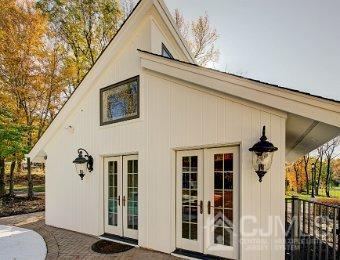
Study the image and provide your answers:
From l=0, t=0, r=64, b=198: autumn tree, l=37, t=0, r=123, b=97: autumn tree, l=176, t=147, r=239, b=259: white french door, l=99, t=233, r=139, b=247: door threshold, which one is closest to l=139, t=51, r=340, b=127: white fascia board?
l=176, t=147, r=239, b=259: white french door

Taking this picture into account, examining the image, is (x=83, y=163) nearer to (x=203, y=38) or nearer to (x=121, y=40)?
(x=121, y=40)

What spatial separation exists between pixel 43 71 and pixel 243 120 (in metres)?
12.5

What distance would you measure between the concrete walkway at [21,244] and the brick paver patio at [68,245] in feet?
0.63

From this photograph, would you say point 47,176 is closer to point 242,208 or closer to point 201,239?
point 201,239

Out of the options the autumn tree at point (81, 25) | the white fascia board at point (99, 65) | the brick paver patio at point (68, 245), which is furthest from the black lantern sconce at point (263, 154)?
the autumn tree at point (81, 25)

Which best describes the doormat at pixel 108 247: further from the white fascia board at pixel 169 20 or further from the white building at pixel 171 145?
the white fascia board at pixel 169 20

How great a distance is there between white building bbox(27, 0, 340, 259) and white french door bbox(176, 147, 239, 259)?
0.07ft

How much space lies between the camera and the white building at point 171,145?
15.8ft

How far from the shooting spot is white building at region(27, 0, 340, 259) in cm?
480

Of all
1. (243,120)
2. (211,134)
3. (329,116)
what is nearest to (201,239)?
(211,134)

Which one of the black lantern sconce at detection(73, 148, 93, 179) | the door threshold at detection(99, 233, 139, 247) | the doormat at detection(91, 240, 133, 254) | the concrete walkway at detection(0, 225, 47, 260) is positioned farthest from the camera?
the black lantern sconce at detection(73, 148, 93, 179)

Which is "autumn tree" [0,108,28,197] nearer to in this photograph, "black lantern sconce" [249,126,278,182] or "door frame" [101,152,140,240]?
"door frame" [101,152,140,240]

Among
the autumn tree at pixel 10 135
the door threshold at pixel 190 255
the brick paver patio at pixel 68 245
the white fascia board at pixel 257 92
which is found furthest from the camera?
the autumn tree at pixel 10 135

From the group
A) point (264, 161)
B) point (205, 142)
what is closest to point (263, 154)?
point (264, 161)
